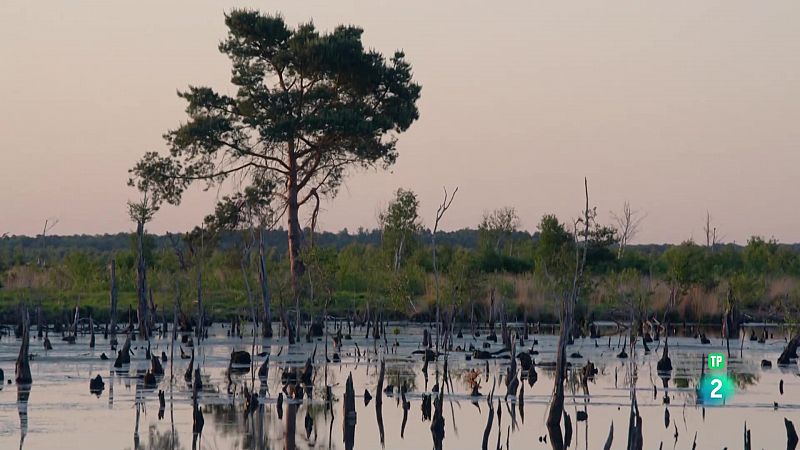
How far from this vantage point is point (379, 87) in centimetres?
4959

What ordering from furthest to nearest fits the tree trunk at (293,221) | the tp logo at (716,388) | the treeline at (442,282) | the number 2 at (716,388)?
the tree trunk at (293,221) < the treeline at (442,282) < the number 2 at (716,388) < the tp logo at (716,388)

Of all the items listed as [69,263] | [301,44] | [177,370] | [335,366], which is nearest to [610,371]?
[335,366]

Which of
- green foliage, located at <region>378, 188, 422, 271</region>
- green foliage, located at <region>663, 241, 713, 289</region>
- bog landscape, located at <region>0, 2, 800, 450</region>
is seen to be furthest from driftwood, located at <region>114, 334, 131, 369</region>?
green foliage, located at <region>378, 188, 422, 271</region>

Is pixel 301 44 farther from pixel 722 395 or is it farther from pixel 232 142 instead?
pixel 722 395

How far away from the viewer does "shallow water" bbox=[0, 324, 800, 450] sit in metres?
19.2

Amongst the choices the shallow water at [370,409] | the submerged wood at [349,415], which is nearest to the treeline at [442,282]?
the shallow water at [370,409]

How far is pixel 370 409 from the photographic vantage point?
22812mm

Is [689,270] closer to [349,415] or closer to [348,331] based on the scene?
[348,331]

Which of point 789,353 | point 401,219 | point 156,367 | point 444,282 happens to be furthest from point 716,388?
point 401,219

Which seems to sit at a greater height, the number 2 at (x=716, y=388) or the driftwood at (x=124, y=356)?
the driftwood at (x=124, y=356)

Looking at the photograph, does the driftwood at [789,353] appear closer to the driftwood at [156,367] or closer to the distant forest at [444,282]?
the distant forest at [444,282]

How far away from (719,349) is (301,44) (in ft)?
61.1

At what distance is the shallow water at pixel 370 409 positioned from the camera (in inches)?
755

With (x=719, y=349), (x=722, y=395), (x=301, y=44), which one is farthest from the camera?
(x=301, y=44)
